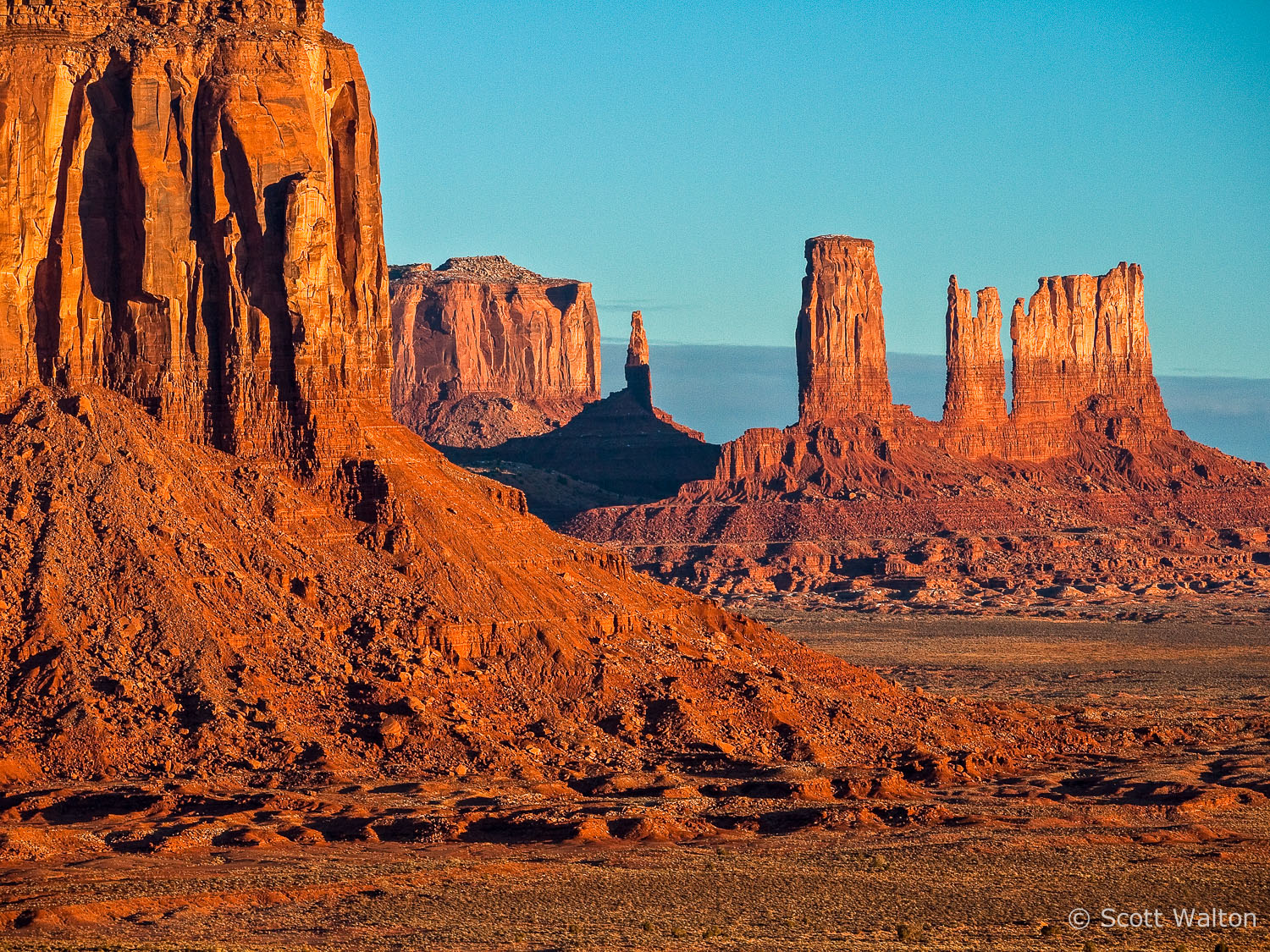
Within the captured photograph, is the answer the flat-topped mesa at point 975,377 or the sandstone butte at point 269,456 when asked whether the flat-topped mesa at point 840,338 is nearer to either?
the flat-topped mesa at point 975,377

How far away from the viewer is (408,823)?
4344 centimetres

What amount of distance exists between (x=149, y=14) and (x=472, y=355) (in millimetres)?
139178

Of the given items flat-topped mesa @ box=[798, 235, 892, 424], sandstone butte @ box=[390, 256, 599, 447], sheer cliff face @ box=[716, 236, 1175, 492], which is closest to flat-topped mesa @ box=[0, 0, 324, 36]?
sheer cliff face @ box=[716, 236, 1175, 492]

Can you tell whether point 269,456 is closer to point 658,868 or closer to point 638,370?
point 658,868

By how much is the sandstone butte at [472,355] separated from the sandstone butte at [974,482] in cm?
3644

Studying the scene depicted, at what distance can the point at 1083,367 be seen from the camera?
166 meters

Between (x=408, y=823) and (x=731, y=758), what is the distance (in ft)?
32.5

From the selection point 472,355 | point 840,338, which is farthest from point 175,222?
point 472,355

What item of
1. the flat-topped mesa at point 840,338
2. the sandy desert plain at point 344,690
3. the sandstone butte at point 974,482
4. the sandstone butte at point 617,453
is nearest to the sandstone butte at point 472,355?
the sandstone butte at point 617,453

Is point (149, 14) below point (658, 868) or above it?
above

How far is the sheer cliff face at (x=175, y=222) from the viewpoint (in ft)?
170

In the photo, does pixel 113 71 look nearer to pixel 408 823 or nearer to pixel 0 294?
pixel 0 294

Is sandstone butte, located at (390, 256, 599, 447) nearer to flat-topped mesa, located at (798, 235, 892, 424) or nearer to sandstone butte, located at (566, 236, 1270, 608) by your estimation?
flat-topped mesa, located at (798, 235, 892, 424)

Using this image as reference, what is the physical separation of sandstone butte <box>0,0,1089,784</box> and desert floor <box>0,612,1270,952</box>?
126 inches
